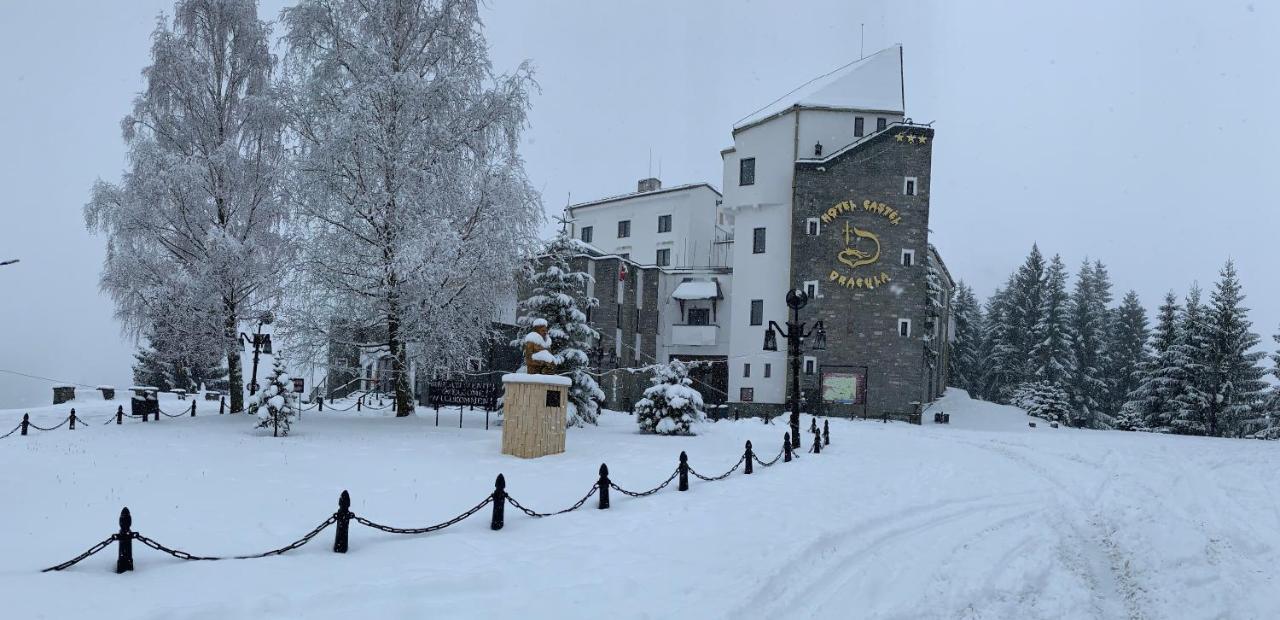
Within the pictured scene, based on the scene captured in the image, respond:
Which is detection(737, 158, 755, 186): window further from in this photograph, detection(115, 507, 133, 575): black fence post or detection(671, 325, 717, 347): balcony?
detection(115, 507, 133, 575): black fence post

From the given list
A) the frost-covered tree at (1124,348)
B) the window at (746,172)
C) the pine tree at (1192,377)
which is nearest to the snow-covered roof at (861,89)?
the window at (746,172)

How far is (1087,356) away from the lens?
51.8 metres

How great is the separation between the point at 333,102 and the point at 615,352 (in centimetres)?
2279

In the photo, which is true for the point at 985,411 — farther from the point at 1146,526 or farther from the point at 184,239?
the point at 184,239

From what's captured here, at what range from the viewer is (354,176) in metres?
19.7

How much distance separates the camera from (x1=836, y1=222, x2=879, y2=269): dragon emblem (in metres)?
36.2

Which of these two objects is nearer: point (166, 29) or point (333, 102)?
point (333, 102)

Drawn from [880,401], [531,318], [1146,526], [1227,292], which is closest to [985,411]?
[880,401]

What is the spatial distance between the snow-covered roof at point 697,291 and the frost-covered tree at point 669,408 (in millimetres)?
17536

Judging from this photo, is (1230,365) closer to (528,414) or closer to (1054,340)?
(1054,340)

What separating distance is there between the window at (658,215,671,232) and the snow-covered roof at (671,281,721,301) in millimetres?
6858

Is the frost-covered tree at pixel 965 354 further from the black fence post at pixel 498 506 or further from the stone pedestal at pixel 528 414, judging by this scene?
the black fence post at pixel 498 506

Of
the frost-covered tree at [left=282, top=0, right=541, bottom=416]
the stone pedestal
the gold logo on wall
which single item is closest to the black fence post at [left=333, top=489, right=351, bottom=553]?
the stone pedestal

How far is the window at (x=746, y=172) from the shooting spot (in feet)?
130
